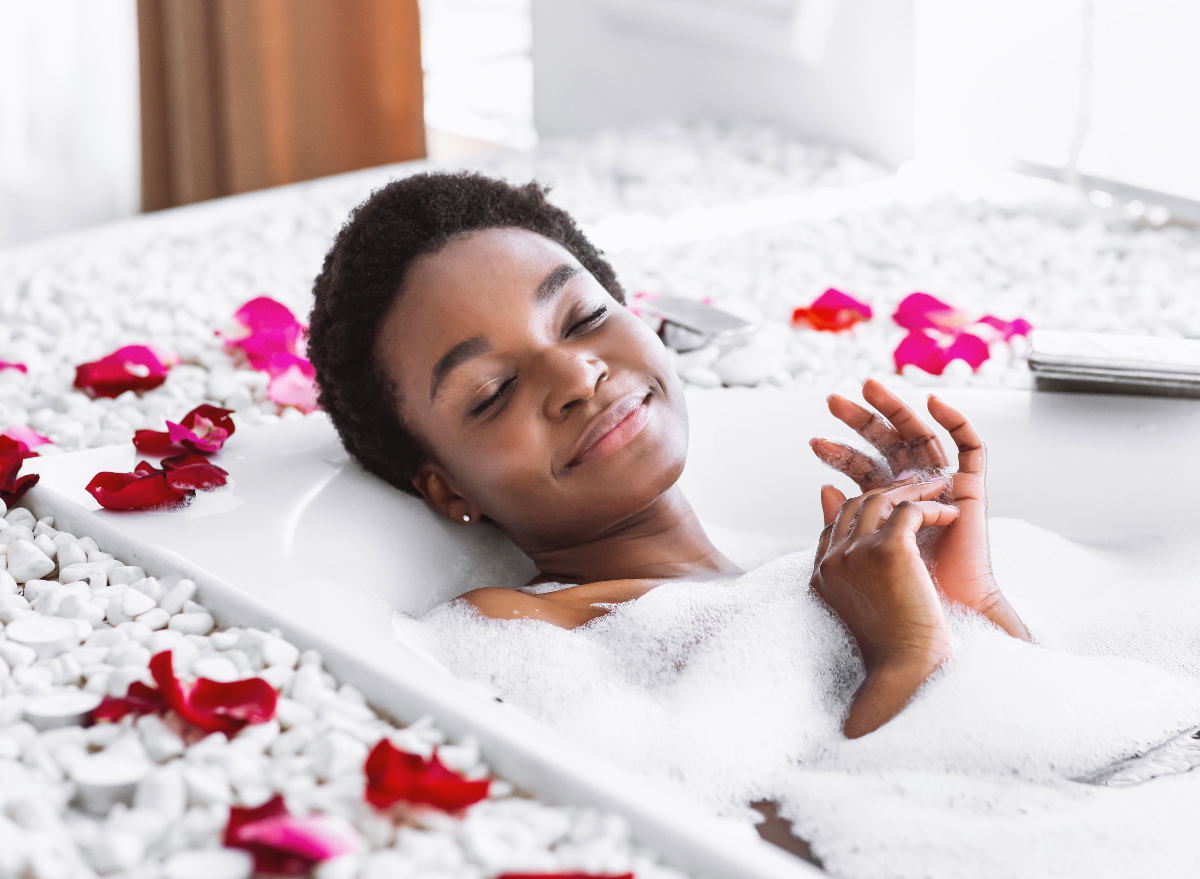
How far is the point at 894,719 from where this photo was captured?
1.01 meters

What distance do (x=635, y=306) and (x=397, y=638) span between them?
1.05 meters

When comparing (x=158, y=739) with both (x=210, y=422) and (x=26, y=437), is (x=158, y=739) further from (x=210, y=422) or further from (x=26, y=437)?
(x=26, y=437)

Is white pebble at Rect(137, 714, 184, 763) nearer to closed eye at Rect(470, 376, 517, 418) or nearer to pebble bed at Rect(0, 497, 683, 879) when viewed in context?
pebble bed at Rect(0, 497, 683, 879)

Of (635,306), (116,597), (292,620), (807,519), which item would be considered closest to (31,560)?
(116,597)

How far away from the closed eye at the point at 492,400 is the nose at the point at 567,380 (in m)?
0.04

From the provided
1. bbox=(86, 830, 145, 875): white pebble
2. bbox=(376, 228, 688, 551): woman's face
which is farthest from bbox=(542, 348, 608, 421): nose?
bbox=(86, 830, 145, 875): white pebble

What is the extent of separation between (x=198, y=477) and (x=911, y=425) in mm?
774

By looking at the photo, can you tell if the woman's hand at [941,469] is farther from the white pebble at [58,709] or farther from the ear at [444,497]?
the white pebble at [58,709]

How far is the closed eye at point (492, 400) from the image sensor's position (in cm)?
122

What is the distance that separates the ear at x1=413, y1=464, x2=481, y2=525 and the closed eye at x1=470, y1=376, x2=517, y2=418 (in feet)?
0.42

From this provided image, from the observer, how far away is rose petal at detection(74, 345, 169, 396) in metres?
1.85

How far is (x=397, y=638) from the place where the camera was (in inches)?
45.2

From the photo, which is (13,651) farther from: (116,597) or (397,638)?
(397,638)

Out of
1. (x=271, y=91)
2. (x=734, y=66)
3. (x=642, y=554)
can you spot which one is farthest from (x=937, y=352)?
(x=271, y=91)
